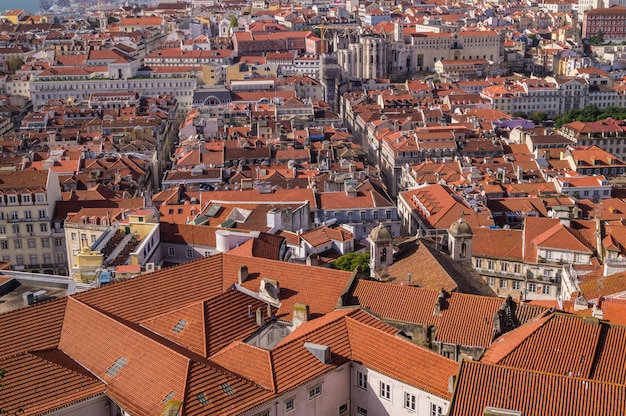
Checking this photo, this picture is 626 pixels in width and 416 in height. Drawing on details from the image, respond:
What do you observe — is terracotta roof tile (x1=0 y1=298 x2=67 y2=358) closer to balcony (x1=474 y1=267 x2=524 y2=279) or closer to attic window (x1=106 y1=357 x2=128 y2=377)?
attic window (x1=106 y1=357 x2=128 y2=377)

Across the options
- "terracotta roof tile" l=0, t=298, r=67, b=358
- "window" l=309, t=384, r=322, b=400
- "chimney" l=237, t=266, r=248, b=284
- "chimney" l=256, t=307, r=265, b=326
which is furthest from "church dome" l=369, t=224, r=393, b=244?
"terracotta roof tile" l=0, t=298, r=67, b=358

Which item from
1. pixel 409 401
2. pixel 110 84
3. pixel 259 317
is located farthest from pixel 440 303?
pixel 110 84

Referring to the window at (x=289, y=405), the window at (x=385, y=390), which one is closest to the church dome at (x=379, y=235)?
the window at (x=385, y=390)

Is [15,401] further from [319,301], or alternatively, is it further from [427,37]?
[427,37]

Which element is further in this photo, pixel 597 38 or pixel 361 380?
pixel 597 38

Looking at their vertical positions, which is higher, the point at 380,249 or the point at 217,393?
the point at 380,249

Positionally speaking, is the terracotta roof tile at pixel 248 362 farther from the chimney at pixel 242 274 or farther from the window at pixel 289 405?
the chimney at pixel 242 274

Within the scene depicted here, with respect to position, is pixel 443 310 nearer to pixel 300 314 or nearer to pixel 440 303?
pixel 440 303
